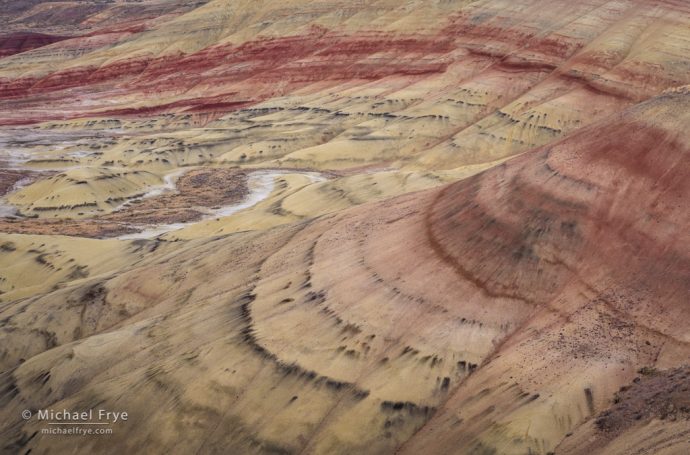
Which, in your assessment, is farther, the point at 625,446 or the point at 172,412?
the point at 172,412

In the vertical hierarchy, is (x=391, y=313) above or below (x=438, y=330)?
above

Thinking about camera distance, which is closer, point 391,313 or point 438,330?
point 438,330

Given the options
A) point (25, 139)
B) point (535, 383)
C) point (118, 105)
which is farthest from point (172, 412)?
point (118, 105)

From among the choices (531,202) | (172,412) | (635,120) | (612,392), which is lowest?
(172,412)

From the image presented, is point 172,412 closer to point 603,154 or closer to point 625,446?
point 625,446

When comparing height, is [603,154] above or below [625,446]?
above

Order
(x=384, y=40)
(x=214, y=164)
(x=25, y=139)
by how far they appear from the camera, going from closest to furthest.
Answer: (x=214, y=164), (x=25, y=139), (x=384, y=40)

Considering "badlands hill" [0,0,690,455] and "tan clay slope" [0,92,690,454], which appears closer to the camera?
"badlands hill" [0,0,690,455]

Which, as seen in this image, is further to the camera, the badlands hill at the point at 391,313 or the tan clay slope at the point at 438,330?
the tan clay slope at the point at 438,330
